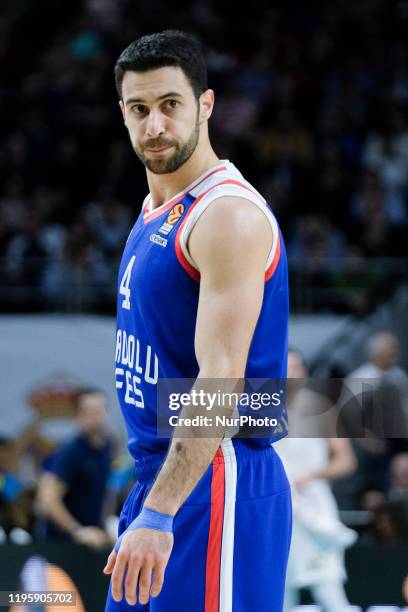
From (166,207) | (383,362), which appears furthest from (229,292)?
(383,362)

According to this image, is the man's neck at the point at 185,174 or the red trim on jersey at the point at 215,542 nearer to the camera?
the red trim on jersey at the point at 215,542

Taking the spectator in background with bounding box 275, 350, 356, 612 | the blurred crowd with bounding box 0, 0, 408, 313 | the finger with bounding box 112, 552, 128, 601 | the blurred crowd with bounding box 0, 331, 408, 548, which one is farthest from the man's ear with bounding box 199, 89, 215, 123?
the blurred crowd with bounding box 0, 0, 408, 313

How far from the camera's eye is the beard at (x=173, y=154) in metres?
3.56

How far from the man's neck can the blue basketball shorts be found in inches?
30.9

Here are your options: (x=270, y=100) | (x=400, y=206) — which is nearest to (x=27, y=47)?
(x=270, y=100)

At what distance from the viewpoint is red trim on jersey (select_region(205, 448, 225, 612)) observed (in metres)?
3.39

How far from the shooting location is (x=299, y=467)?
24.8ft

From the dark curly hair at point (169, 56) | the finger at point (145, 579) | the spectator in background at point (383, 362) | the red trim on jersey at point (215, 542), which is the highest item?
the spectator in background at point (383, 362)

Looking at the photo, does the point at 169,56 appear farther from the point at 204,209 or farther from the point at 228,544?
the point at 228,544

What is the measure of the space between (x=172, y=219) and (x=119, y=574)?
105cm

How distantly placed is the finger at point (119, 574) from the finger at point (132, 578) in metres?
0.02

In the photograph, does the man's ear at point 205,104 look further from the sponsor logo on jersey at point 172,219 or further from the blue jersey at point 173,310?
the sponsor logo on jersey at point 172,219

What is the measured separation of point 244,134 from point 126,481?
210 inches

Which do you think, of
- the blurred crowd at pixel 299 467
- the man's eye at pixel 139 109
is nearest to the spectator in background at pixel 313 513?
the blurred crowd at pixel 299 467
